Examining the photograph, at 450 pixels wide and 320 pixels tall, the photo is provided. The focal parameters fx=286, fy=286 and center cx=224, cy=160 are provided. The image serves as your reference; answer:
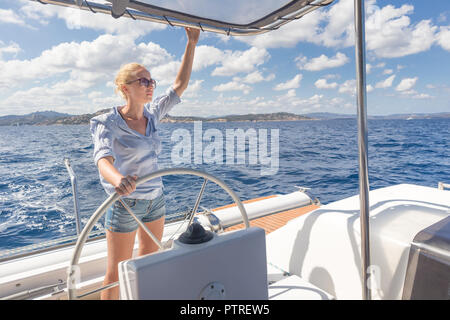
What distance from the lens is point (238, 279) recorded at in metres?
0.71

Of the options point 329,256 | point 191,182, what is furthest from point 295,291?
point 191,182

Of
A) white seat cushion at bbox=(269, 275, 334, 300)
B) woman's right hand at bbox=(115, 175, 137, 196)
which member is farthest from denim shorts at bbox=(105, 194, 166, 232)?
white seat cushion at bbox=(269, 275, 334, 300)

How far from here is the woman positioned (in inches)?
35.6

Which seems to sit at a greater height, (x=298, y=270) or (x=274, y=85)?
(x=274, y=85)

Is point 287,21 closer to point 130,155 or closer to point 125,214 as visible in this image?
point 130,155

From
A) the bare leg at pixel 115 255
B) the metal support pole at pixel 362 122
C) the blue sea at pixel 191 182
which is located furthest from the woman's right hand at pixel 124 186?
the blue sea at pixel 191 182

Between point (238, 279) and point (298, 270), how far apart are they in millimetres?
589

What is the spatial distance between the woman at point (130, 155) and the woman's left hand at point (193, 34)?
0.28m

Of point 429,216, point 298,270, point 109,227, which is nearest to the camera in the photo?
point 109,227

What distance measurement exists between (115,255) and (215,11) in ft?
2.96
